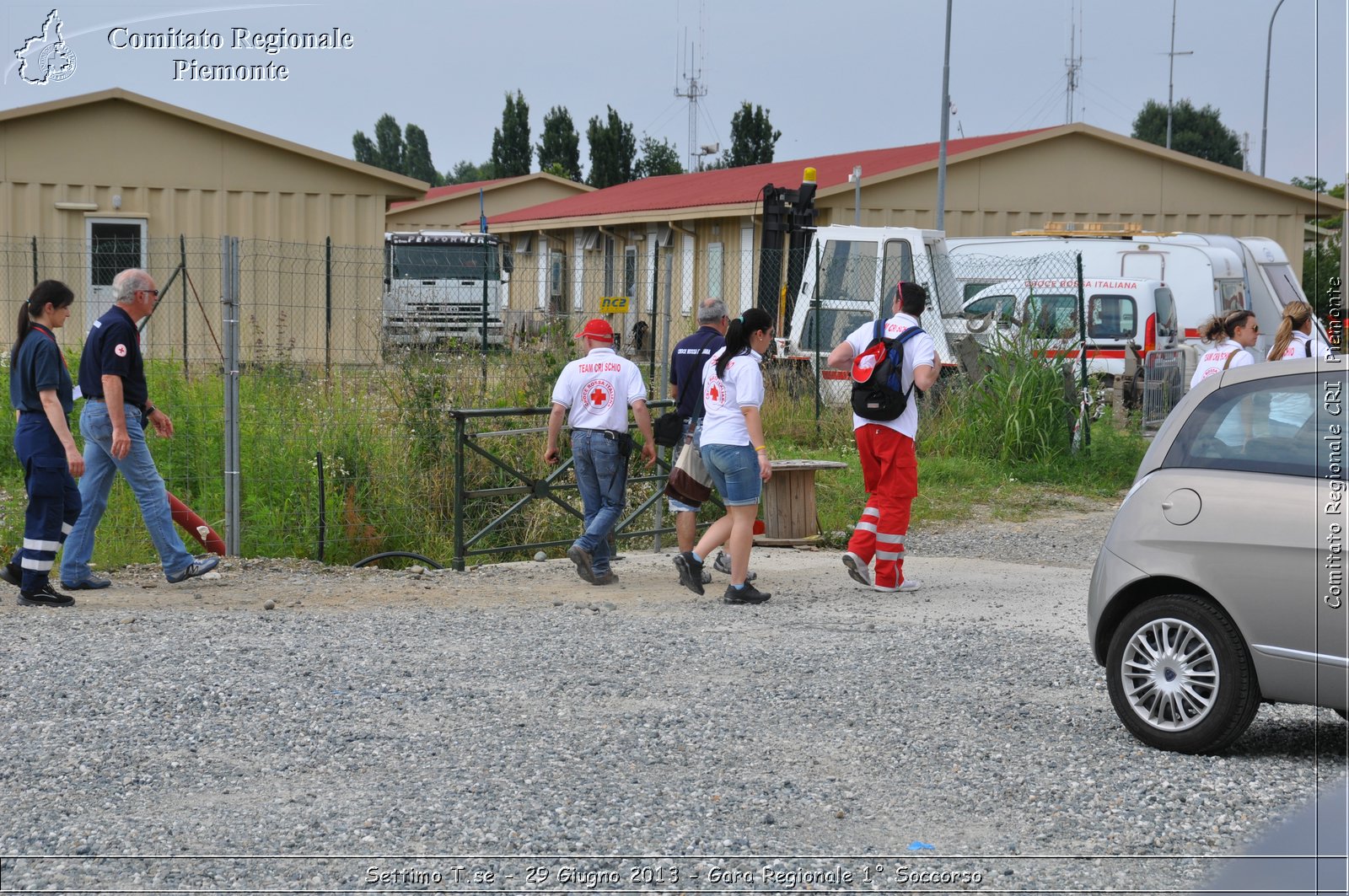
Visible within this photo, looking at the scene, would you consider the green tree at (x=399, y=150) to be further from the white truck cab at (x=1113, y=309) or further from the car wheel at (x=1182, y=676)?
the car wheel at (x=1182, y=676)

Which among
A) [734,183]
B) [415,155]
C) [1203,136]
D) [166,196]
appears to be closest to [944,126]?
[734,183]

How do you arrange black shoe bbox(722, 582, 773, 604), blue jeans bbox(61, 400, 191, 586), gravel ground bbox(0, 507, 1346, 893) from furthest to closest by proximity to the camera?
black shoe bbox(722, 582, 773, 604) < blue jeans bbox(61, 400, 191, 586) < gravel ground bbox(0, 507, 1346, 893)

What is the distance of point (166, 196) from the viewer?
66.9 ft

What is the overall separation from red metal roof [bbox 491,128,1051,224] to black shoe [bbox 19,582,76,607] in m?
16.7

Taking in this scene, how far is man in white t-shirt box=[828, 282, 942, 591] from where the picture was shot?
840 centimetres

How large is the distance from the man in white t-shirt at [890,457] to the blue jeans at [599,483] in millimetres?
1439

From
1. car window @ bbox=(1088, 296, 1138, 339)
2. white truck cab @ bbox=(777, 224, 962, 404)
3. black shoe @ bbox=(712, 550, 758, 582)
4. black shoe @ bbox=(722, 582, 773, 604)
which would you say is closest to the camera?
black shoe @ bbox=(722, 582, 773, 604)

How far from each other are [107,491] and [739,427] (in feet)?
12.1

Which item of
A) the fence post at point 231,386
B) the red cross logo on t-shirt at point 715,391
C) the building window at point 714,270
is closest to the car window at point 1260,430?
the red cross logo on t-shirt at point 715,391

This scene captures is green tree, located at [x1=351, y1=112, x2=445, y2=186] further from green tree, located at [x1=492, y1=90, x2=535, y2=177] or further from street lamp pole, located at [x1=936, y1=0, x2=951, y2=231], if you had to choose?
street lamp pole, located at [x1=936, y1=0, x2=951, y2=231]

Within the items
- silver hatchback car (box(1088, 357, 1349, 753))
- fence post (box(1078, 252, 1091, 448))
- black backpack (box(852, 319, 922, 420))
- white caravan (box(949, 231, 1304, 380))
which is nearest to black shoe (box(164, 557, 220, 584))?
black backpack (box(852, 319, 922, 420))

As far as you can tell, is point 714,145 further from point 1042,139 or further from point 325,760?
point 325,760

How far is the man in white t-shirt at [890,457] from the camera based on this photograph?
8.40 m

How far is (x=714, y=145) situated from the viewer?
145 ft
